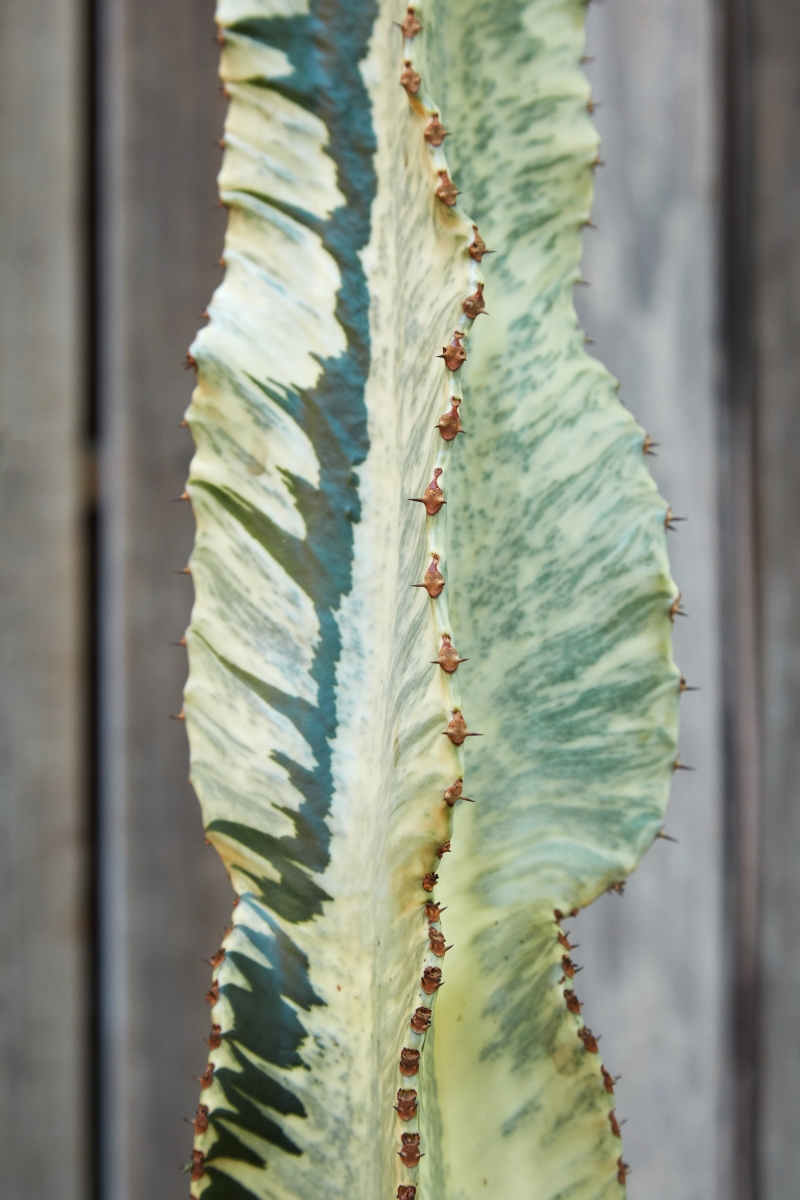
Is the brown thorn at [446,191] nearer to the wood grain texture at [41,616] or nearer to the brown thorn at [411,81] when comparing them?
the brown thorn at [411,81]

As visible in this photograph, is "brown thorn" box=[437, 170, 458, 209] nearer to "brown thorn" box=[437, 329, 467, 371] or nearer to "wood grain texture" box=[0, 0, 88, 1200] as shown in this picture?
"brown thorn" box=[437, 329, 467, 371]

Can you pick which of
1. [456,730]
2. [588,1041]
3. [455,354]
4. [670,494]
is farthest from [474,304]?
[670,494]

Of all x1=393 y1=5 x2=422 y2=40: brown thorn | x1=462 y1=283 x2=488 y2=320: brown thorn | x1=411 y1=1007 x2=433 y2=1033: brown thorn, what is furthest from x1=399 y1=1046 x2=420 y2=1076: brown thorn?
x1=393 y1=5 x2=422 y2=40: brown thorn

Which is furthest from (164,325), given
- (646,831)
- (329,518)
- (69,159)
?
(646,831)

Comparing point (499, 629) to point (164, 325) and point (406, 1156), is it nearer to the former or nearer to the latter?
point (406, 1156)

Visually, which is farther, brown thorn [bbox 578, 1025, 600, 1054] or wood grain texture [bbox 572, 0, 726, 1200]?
wood grain texture [bbox 572, 0, 726, 1200]

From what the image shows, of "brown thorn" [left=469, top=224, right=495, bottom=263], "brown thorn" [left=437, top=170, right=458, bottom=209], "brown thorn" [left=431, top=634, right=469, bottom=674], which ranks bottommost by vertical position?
"brown thorn" [left=431, top=634, right=469, bottom=674]

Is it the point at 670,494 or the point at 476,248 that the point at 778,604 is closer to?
the point at 670,494

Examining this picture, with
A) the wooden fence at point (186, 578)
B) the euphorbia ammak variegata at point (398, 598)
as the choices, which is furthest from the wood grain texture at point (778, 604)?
the euphorbia ammak variegata at point (398, 598)
